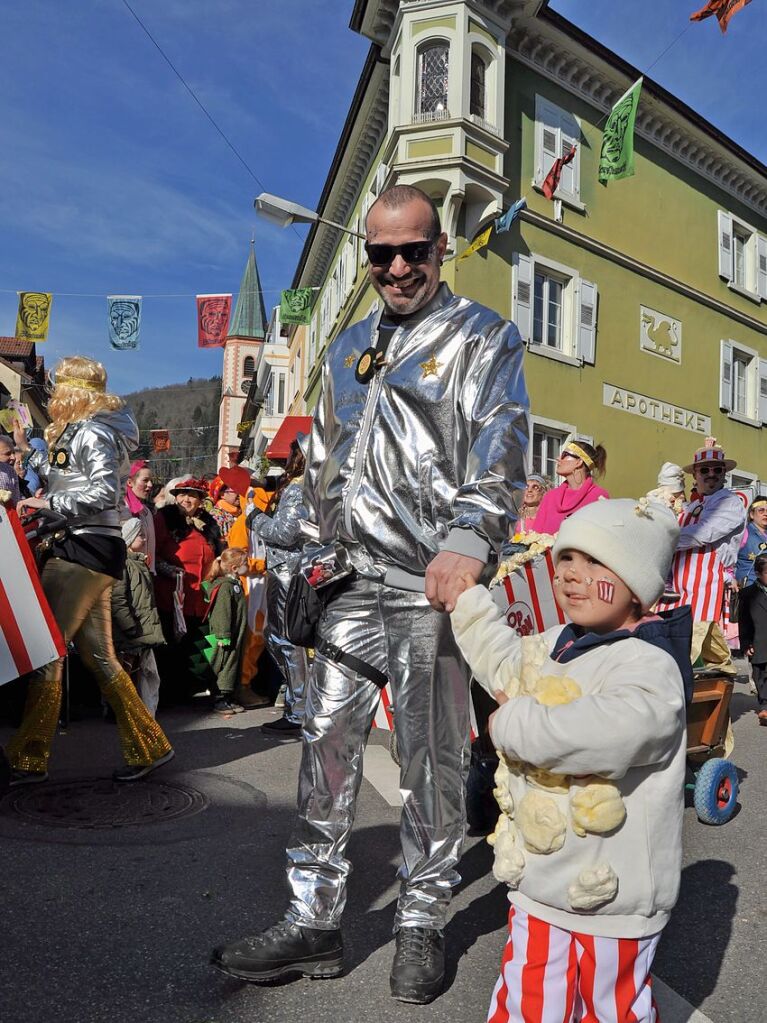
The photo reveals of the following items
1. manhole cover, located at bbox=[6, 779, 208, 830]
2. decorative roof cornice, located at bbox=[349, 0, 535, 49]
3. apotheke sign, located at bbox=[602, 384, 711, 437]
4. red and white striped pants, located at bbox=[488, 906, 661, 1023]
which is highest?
decorative roof cornice, located at bbox=[349, 0, 535, 49]

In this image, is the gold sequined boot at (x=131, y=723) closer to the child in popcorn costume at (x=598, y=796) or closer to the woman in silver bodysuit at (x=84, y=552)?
the woman in silver bodysuit at (x=84, y=552)

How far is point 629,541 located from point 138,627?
16.0 ft

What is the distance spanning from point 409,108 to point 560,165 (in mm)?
3263

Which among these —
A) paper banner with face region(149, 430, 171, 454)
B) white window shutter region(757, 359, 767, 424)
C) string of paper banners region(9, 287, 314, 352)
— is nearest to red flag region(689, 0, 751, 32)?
white window shutter region(757, 359, 767, 424)

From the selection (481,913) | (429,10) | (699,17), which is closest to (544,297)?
(429,10)

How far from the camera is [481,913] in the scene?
10.5 ft

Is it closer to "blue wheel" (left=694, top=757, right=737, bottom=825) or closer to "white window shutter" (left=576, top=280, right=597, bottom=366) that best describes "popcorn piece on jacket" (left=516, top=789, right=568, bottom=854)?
"blue wheel" (left=694, top=757, right=737, bottom=825)

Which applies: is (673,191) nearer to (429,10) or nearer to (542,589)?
(429,10)

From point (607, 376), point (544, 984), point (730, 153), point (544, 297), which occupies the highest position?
point (730, 153)

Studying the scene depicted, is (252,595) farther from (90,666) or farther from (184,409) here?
(184,409)

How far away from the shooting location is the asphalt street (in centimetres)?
251

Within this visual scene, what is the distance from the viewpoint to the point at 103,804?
14.5 ft

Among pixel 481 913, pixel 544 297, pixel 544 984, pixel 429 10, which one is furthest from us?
pixel 544 297

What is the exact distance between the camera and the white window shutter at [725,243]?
953 inches
